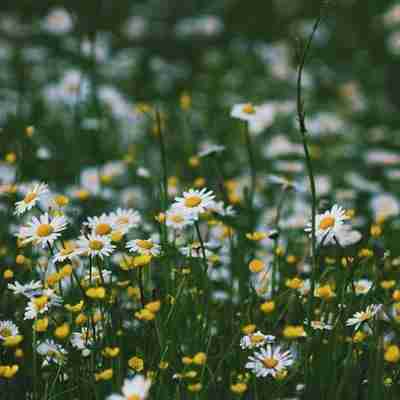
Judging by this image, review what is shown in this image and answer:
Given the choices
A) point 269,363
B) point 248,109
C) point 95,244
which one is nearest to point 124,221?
point 95,244

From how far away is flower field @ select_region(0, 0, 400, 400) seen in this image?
1908 mm

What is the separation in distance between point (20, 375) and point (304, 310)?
835mm

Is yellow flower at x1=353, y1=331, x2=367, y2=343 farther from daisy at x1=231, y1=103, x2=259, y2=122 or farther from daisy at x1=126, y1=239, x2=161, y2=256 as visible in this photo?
daisy at x1=231, y1=103, x2=259, y2=122

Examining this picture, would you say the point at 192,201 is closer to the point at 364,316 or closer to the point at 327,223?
the point at 327,223

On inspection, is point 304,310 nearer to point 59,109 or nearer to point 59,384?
point 59,384

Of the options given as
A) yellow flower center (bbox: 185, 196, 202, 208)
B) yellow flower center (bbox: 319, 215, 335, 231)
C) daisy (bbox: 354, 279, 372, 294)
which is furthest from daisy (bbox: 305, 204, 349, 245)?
yellow flower center (bbox: 185, 196, 202, 208)

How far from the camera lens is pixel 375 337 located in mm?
1879

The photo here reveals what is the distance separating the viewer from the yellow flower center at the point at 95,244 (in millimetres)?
2021

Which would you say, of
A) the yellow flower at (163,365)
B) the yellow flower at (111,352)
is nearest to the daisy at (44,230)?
the yellow flower at (111,352)

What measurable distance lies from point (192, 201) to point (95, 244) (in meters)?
0.33

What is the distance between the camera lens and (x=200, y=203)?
2.18 metres

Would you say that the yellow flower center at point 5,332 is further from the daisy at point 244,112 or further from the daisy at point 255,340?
the daisy at point 244,112

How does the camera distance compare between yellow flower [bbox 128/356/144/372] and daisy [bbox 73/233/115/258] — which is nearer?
yellow flower [bbox 128/356/144/372]

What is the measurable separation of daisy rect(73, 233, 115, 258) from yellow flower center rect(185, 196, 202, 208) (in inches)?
10.7
